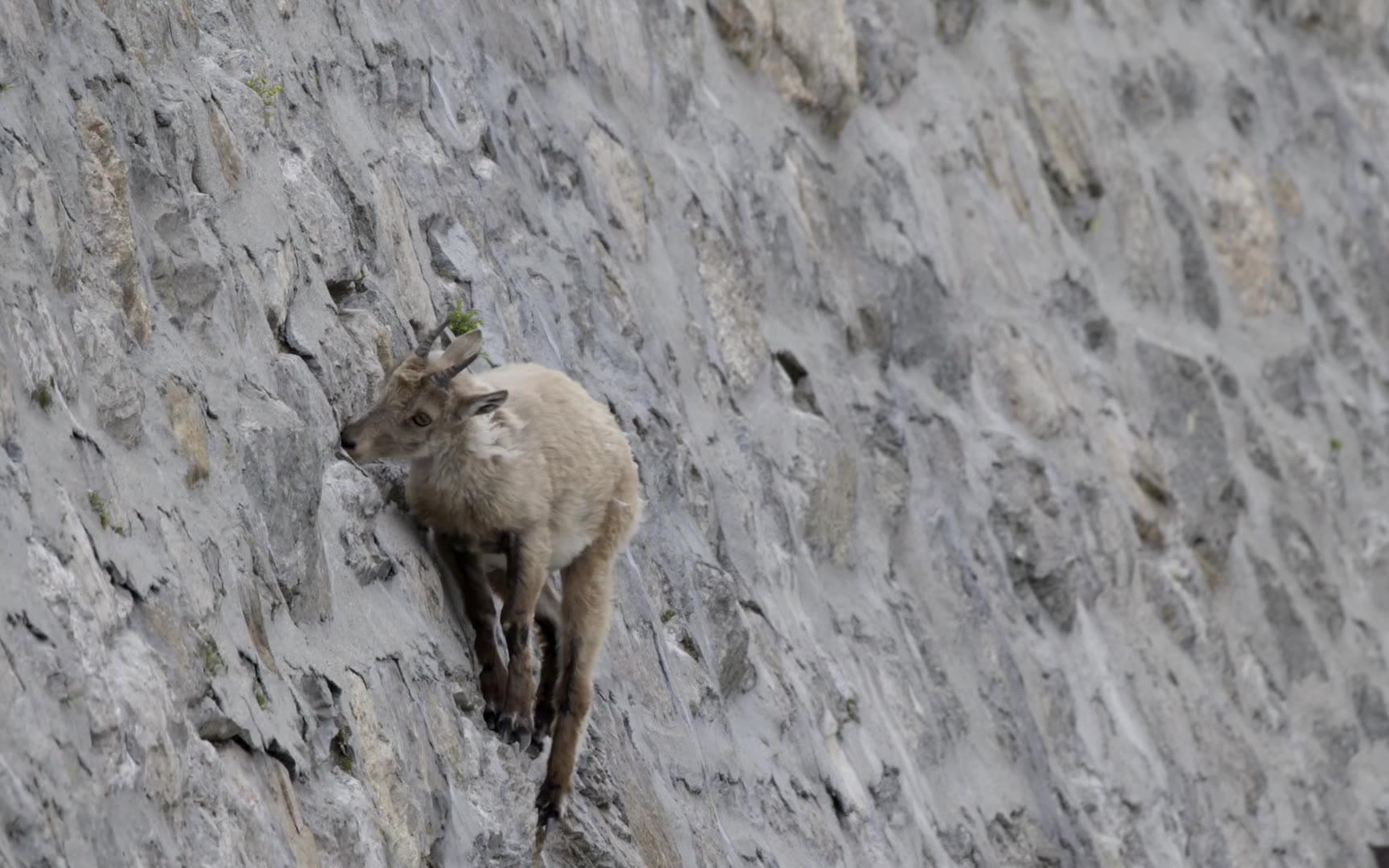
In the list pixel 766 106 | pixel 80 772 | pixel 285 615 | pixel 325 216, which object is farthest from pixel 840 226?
pixel 80 772

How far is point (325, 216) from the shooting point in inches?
254

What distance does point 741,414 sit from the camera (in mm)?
9305

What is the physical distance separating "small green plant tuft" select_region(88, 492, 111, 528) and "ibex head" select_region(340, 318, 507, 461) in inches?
53.4

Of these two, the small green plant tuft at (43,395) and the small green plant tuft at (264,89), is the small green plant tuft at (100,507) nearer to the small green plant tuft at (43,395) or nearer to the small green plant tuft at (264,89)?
the small green plant tuft at (43,395)

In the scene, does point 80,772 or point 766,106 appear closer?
point 80,772

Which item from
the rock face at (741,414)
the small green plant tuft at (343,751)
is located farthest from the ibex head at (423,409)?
the small green plant tuft at (343,751)

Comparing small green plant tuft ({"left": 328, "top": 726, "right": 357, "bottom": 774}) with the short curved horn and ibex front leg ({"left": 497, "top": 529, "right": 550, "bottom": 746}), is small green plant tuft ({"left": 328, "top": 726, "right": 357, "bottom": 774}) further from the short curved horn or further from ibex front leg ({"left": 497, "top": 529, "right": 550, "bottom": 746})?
the short curved horn

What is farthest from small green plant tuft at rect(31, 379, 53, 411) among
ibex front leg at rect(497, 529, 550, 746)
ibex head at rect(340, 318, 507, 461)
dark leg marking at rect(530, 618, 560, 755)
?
dark leg marking at rect(530, 618, 560, 755)

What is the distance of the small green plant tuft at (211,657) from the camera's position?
469 cm

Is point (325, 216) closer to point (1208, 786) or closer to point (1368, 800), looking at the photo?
point (1208, 786)

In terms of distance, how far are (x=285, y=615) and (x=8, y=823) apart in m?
1.58

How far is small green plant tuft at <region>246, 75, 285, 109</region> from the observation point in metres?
6.43

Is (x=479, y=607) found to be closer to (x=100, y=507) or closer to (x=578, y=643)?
(x=578, y=643)

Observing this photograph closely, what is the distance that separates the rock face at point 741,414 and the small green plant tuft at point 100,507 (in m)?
0.01
